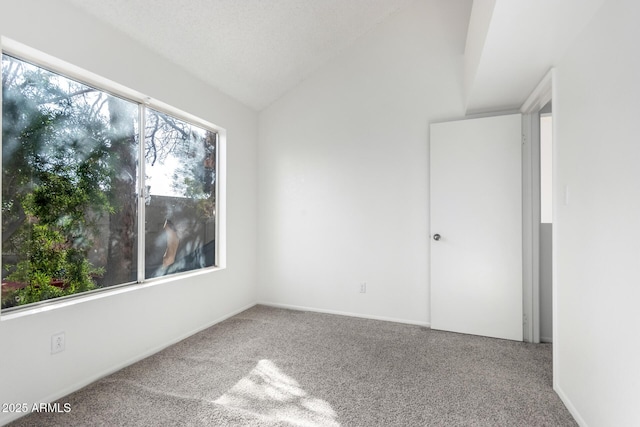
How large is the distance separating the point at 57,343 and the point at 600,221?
10.4 feet

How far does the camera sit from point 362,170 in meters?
3.59

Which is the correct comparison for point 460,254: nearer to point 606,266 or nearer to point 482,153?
point 482,153

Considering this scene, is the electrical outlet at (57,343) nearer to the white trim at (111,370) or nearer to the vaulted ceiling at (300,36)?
the white trim at (111,370)

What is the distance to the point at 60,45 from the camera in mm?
1955

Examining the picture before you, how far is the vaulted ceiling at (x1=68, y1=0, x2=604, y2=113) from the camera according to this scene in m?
1.75

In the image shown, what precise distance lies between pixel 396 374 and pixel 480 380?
0.58 metres

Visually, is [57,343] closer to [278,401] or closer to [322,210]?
[278,401]

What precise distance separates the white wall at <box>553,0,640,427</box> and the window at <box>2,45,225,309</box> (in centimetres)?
311

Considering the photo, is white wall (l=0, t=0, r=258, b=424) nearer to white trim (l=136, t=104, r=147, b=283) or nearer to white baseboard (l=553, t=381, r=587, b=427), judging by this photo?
white trim (l=136, t=104, r=147, b=283)

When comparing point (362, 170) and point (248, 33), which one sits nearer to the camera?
point (248, 33)

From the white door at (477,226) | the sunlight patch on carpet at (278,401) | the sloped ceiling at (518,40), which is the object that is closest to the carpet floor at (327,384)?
the sunlight patch on carpet at (278,401)

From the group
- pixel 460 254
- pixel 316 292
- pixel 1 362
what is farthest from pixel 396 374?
pixel 1 362

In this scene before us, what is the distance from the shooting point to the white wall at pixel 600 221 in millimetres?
1309

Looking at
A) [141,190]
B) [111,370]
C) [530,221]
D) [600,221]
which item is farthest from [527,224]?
[111,370]
